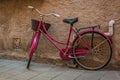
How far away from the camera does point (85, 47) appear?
497 centimetres

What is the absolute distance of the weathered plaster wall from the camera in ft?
16.1

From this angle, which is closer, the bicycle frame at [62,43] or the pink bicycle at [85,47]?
the pink bicycle at [85,47]

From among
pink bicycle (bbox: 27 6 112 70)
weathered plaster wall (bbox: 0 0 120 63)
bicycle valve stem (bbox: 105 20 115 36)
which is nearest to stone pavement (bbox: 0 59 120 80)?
pink bicycle (bbox: 27 6 112 70)

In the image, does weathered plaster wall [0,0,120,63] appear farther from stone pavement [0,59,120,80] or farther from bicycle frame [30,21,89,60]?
stone pavement [0,59,120,80]

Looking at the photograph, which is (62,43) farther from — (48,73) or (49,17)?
(48,73)

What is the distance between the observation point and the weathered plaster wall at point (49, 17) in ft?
16.1

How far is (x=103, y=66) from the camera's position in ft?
15.7

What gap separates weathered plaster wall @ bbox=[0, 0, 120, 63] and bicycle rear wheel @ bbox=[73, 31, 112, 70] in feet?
0.80

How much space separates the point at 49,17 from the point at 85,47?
1174 mm

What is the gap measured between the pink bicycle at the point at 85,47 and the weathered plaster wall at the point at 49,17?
0.24m

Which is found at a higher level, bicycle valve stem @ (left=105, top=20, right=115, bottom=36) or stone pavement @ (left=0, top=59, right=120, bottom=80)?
bicycle valve stem @ (left=105, top=20, right=115, bottom=36)

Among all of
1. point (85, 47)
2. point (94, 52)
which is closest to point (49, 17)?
point (85, 47)

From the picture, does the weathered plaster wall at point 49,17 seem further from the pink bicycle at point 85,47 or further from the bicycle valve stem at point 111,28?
the pink bicycle at point 85,47

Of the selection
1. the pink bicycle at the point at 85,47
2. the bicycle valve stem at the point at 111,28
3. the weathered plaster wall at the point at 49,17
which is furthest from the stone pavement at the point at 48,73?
the bicycle valve stem at the point at 111,28
